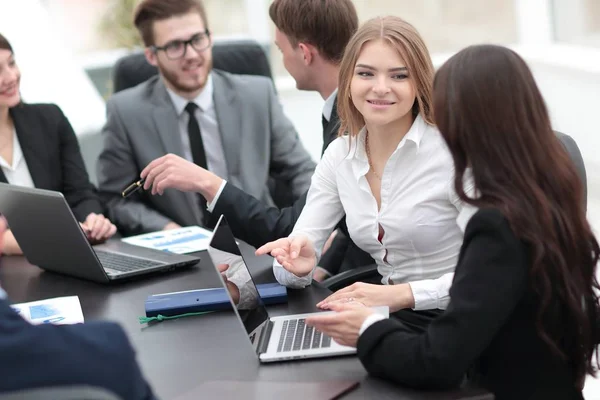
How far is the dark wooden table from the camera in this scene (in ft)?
4.72

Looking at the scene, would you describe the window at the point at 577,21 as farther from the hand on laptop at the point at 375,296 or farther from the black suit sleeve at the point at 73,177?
the hand on laptop at the point at 375,296

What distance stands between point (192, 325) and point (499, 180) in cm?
72

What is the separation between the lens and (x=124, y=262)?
7.38 ft

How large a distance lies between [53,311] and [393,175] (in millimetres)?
836

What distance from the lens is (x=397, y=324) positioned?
143 cm

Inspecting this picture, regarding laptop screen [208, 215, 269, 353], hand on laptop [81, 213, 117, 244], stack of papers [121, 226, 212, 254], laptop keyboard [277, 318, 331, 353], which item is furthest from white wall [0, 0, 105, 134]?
laptop keyboard [277, 318, 331, 353]

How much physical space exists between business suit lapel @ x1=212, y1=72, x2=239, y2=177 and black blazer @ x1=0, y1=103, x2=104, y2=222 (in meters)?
0.49

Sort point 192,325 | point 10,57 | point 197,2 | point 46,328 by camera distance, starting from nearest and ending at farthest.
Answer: point 46,328 < point 192,325 < point 10,57 < point 197,2

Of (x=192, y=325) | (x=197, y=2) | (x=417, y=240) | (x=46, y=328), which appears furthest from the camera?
(x=197, y=2)

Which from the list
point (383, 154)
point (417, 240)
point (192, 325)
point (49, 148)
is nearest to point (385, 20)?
point (383, 154)

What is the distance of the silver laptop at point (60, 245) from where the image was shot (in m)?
2.02

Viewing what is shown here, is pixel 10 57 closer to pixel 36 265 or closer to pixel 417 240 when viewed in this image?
pixel 36 265

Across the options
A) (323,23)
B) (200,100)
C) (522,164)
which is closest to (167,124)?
(200,100)

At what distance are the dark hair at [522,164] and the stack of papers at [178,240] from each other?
3.75ft
